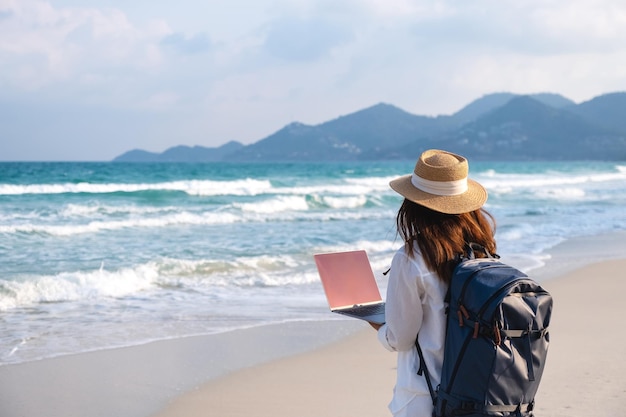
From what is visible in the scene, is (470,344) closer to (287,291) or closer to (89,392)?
(89,392)

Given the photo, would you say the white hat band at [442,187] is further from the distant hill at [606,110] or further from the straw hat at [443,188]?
the distant hill at [606,110]

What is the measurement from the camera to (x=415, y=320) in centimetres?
228

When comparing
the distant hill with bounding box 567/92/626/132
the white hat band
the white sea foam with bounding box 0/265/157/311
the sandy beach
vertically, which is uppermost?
the distant hill with bounding box 567/92/626/132

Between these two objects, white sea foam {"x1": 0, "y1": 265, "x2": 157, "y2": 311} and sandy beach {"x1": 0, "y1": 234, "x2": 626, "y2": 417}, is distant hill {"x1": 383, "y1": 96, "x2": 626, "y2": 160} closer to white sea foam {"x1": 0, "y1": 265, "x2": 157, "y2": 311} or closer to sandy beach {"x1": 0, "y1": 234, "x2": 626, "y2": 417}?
white sea foam {"x1": 0, "y1": 265, "x2": 157, "y2": 311}

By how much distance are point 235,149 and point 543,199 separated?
110 meters

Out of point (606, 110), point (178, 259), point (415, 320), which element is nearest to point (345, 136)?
point (606, 110)

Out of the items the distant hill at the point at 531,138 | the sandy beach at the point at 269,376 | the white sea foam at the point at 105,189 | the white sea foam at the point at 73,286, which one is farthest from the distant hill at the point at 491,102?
the sandy beach at the point at 269,376

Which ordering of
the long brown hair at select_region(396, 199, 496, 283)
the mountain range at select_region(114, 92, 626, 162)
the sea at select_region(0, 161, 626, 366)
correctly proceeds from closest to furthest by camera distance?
the long brown hair at select_region(396, 199, 496, 283) → the sea at select_region(0, 161, 626, 366) → the mountain range at select_region(114, 92, 626, 162)

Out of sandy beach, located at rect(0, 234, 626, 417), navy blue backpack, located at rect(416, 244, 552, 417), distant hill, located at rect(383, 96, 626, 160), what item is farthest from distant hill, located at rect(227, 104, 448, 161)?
navy blue backpack, located at rect(416, 244, 552, 417)

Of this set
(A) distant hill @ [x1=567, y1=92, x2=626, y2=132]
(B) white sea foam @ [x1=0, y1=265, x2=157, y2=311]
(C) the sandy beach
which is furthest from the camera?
(A) distant hill @ [x1=567, y1=92, x2=626, y2=132]

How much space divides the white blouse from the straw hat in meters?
0.17

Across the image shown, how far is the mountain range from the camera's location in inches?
4715

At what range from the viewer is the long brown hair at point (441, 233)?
7.36ft

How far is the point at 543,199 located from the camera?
2691 centimetres
